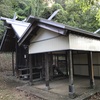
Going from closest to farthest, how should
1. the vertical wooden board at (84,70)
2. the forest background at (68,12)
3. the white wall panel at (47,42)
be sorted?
the white wall panel at (47,42) → the vertical wooden board at (84,70) → the forest background at (68,12)

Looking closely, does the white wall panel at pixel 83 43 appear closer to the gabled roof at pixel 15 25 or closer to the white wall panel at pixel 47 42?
the white wall panel at pixel 47 42

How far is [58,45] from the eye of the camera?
6.32 m

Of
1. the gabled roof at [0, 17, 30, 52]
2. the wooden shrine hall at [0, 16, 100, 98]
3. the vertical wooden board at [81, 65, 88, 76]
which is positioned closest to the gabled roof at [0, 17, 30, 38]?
the gabled roof at [0, 17, 30, 52]

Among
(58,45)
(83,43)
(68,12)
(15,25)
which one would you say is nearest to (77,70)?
(83,43)

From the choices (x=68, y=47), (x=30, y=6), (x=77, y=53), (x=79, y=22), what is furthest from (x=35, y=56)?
(x=30, y=6)

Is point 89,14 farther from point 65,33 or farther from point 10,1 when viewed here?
point 65,33

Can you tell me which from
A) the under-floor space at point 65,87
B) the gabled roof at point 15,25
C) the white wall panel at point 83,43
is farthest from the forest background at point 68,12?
the under-floor space at point 65,87

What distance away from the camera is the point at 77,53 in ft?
37.7

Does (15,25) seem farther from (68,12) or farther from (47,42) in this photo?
(68,12)

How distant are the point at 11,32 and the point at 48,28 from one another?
5.75 m

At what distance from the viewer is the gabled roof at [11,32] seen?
33.4 feet

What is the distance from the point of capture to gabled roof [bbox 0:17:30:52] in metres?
10.2

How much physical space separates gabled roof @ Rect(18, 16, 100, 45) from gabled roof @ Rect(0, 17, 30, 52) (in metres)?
2.18

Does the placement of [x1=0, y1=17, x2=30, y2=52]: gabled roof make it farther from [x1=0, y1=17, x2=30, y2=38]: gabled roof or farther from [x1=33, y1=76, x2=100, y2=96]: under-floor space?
[x1=33, y1=76, x2=100, y2=96]: under-floor space
